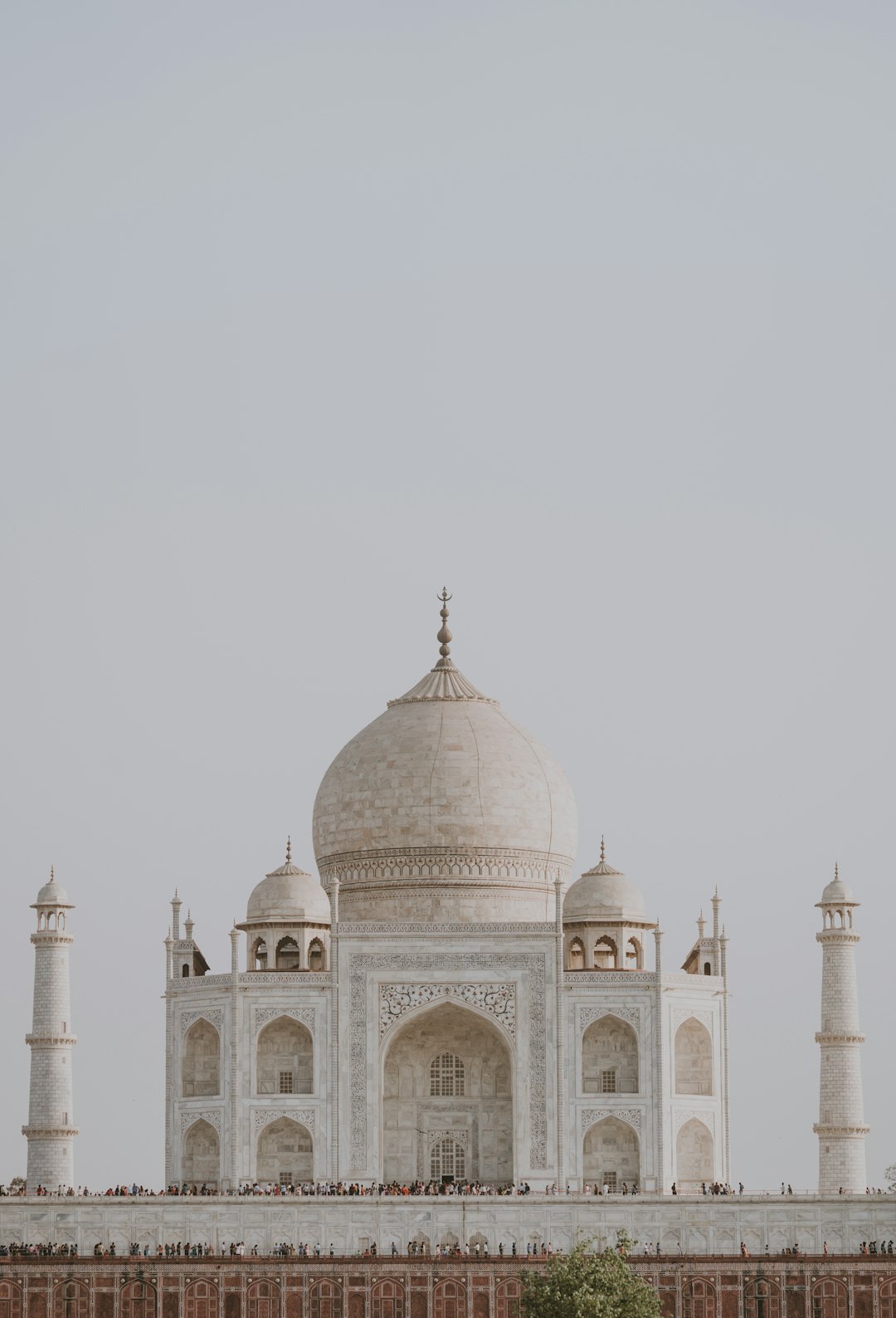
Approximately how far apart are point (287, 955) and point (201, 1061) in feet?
7.22

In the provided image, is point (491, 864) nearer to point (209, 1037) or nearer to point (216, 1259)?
point (209, 1037)

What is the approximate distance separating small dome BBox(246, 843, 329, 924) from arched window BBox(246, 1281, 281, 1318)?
291 inches

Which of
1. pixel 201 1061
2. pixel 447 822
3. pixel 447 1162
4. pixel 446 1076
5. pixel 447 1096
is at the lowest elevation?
pixel 447 1162

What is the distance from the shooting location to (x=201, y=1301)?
42875 mm

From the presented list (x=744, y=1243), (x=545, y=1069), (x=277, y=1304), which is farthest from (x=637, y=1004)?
(x=277, y=1304)

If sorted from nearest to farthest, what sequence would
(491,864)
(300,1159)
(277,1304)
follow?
(277,1304) → (300,1159) → (491,864)

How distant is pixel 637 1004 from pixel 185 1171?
774 centimetres

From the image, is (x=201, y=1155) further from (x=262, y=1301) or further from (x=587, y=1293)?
(x=587, y=1293)

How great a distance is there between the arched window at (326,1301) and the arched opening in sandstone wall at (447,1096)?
5.10m

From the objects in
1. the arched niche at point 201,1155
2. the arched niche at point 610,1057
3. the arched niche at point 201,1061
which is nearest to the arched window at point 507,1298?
the arched niche at point 610,1057

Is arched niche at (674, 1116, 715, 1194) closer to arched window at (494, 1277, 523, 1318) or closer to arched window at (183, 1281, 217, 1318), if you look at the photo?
arched window at (494, 1277, 523, 1318)

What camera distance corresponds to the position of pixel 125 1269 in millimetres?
43031

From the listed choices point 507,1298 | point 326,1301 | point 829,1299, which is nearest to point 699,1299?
point 829,1299

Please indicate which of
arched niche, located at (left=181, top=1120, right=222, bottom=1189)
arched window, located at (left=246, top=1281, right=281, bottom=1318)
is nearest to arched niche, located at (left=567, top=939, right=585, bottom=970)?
arched niche, located at (left=181, top=1120, right=222, bottom=1189)
